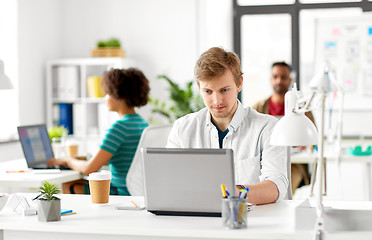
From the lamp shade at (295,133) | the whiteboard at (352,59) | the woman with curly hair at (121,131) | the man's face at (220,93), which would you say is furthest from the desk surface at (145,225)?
the whiteboard at (352,59)

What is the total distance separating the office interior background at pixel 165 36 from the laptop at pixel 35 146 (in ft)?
5.69

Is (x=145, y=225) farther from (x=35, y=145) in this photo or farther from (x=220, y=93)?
(x=35, y=145)

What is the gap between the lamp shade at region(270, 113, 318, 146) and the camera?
76.2 inches

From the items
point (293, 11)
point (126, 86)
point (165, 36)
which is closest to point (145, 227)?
point (126, 86)

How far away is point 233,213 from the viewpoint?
6.23 feet

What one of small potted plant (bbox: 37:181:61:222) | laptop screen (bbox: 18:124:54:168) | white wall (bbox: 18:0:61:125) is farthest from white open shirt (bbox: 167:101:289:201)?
white wall (bbox: 18:0:61:125)

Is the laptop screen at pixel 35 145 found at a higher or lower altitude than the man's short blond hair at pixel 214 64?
lower

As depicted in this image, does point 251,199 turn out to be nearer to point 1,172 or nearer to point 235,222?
point 235,222

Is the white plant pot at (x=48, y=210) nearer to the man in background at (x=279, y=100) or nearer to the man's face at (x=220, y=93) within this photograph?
the man's face at (x=220, y=93)

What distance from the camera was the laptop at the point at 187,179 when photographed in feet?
6.59

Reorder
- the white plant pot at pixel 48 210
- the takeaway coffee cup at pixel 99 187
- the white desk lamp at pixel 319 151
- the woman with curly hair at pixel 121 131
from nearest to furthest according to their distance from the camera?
the white desk lamp at pixel 319 151 < the white plant pot at pixel 48 210 < the takeaway coffee cup at pixel 99 187 < the woman with curly hair at pixel 121 131

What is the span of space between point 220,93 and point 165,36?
3.60m

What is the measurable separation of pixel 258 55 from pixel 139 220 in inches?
181

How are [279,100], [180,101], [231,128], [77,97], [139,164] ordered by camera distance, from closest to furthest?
[231,128]
[139,164]
[279,100]
[180,101]
[77,97]
